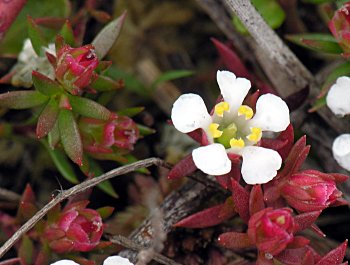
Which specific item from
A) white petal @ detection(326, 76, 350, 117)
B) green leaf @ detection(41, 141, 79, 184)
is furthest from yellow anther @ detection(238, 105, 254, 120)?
green leaf @ detection(41, 141, 79, 184)

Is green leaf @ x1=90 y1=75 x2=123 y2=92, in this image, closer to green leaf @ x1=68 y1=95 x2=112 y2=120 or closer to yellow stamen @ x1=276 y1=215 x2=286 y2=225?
green leaf @ x1=68 y1=95 x2=112 y2=120

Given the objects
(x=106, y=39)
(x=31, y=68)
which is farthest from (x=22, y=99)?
(x=106, y=39)

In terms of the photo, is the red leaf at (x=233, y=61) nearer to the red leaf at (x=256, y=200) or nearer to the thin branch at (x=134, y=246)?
the red leaf at (x=256, y=200)

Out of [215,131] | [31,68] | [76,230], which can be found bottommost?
[76,230]

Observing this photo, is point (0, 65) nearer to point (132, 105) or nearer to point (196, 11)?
point (132, 105)

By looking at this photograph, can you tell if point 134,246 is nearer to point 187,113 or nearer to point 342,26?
point 187,113
